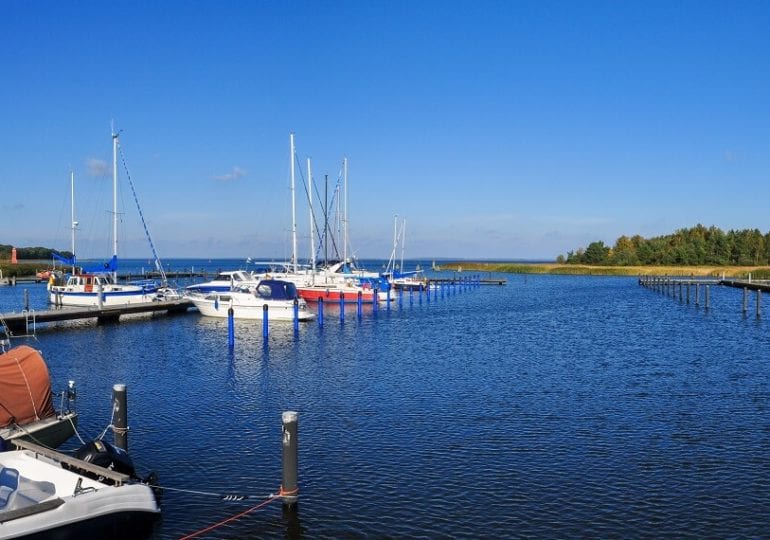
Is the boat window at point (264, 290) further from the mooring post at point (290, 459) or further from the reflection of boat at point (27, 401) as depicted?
the mooring post at point (290, 459)

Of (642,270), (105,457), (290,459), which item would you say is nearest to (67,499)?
(105,457)

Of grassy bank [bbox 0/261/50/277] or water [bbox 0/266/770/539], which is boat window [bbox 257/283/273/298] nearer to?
water [bbox 0/266/770/539]

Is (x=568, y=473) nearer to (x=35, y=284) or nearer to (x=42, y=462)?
(x=42, y=462)

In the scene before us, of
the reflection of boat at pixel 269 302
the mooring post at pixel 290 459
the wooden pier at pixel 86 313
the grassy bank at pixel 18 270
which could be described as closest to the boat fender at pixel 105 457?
the mooring post at pixel 290 459

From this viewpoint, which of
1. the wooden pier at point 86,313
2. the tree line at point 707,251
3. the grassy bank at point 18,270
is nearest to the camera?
the wooden pier at point 86,313

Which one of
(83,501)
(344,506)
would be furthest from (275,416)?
(83,501)

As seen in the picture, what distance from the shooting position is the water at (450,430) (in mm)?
13047

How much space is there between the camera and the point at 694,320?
54.0 m

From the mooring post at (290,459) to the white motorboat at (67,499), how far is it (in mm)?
2398

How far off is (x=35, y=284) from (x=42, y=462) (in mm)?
110926

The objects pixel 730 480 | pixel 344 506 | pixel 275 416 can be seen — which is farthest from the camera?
pixel 275 416

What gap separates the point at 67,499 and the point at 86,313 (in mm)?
41333

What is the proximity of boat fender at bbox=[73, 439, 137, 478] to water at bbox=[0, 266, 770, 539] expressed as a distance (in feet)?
4.17

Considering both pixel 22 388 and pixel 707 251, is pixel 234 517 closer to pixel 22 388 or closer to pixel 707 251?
pixel 22 388
